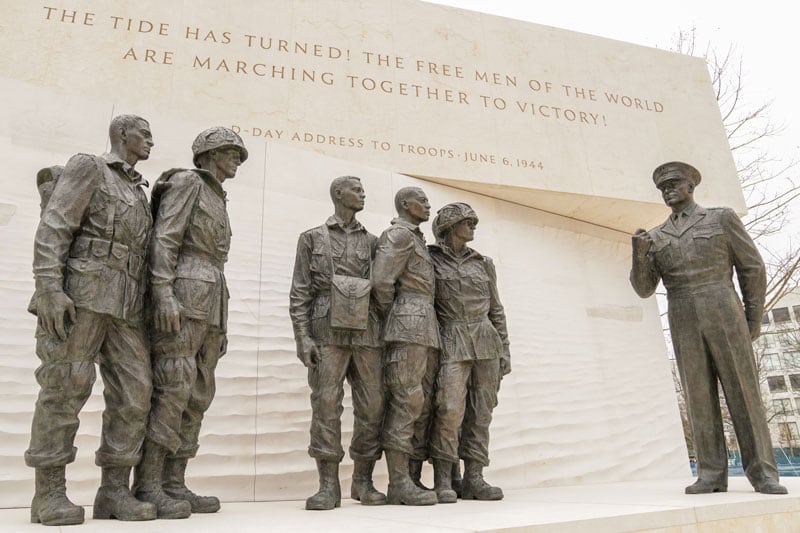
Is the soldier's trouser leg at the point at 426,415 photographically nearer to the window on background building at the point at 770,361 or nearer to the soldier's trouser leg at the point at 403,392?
the soldier's trouser leg at the point at 403,392

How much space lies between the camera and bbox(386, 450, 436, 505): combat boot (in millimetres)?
3926

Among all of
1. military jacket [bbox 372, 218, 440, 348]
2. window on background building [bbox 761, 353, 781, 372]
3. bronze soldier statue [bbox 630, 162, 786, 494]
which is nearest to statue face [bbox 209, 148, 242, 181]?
military jacket [bbox 372, 218, 440, 348]

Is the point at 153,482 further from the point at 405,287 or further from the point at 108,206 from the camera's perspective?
the point at 405,287

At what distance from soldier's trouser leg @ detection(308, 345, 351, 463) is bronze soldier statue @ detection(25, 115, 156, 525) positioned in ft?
3.77

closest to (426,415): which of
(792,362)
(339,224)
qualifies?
(339,224)

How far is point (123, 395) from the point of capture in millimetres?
3268

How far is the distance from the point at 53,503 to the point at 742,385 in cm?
432

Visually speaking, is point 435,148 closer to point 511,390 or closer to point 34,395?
point 511,390

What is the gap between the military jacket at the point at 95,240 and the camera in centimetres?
315

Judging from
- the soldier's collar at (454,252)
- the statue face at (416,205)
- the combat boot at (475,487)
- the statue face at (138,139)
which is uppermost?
the statue face at (138,139)

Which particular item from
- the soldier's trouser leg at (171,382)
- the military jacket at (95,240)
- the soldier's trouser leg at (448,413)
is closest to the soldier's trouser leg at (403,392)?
the soldier's trouser leg at (448,413)

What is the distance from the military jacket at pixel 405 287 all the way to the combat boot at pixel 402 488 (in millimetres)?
811

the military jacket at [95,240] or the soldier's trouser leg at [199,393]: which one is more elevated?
the military jacket at [95,240]

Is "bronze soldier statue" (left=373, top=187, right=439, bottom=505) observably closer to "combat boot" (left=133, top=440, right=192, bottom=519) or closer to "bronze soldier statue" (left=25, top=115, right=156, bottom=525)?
"combat boot" (left=133, top=440, right=192, bottom=519)
